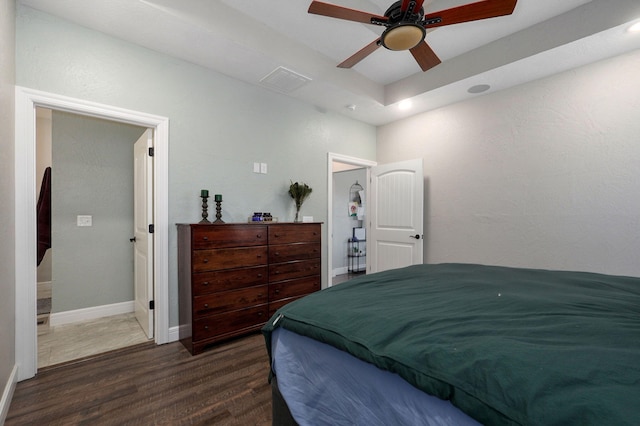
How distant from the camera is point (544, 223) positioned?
9.76 feet

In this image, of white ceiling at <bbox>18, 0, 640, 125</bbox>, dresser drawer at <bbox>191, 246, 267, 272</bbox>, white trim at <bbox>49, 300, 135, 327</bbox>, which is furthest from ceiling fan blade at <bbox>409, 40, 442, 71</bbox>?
white trim at <bbox>49, 300, 135, 327</bbox>

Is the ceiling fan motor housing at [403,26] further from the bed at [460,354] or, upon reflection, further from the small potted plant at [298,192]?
the small potted plant at [298,192]

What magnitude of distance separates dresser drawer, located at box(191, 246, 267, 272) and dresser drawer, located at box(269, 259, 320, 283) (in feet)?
0.52

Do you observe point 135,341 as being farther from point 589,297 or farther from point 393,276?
point 589,297

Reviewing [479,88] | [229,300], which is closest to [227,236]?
[229,300]

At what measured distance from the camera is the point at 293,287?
3.04 metres

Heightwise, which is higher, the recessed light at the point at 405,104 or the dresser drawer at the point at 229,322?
the recessed light at the point at 405,104

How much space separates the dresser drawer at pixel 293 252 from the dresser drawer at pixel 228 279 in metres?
0.16

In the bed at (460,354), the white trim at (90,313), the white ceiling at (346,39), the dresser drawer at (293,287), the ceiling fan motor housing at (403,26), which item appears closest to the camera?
the bed at (460,354)

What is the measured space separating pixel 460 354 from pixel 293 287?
94.6 inches

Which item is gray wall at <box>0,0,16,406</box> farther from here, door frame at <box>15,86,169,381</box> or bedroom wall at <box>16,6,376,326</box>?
bedroom wall at <box>16,6,376,326</box>

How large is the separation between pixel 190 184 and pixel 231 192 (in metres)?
0.41

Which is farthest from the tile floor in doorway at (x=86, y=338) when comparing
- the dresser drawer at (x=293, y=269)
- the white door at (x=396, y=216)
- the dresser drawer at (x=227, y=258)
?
the white door at (x=396, y=216)

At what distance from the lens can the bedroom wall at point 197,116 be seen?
215cm
